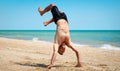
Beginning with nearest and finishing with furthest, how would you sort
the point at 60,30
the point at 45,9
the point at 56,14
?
1. the point at 60,30
2. the point at 56,14
3. the point at 45,9

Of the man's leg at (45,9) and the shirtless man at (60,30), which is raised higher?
the man's leg at (45,9)

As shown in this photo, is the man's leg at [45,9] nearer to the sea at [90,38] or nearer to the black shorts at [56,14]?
the black shorts at [56,14]

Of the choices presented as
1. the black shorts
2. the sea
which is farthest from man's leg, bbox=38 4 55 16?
the sea

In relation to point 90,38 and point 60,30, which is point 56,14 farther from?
point 90,38

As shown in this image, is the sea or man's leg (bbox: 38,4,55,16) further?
the sea

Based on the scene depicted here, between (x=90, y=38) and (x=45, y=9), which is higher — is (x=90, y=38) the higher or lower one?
the lower one

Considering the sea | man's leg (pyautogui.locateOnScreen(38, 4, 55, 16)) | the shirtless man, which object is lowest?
the sea

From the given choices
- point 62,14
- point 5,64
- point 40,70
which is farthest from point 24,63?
point 62,14

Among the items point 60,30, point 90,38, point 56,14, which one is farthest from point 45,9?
point 90,38

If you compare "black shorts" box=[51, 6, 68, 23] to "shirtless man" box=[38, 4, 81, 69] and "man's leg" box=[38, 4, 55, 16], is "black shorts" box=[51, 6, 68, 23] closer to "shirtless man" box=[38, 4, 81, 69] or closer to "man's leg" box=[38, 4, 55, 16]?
"shirtless man" box=[38, 4, 81, 69]

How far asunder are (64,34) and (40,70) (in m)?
1.37

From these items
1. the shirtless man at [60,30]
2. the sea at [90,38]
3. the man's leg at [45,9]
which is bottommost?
the sea at [90,38]

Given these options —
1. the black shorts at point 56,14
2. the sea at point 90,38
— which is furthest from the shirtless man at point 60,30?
the sea at point 90,38

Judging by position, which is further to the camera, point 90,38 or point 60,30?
point 90,38
